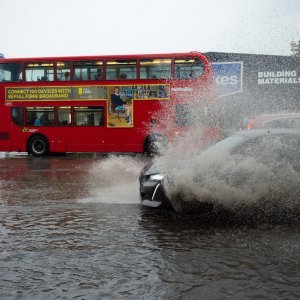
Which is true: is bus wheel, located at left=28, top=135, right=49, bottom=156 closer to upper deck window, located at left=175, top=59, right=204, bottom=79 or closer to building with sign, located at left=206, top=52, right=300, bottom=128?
upper deck window, located at left=175, top=59, right=204, bottom=79

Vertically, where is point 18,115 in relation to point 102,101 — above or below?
below

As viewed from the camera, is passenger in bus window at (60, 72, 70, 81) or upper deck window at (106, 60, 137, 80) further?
passenger in bus window at (60, 72, 70, 81)

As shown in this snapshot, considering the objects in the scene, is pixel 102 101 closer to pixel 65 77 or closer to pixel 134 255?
pixel 65 77

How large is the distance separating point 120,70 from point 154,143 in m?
3.17

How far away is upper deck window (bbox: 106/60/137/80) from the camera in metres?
17.3

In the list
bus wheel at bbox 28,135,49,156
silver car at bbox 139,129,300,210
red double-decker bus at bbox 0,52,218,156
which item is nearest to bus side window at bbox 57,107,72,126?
red double-decker bus at bbox 0,52,218,156

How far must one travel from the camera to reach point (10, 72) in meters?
18.0

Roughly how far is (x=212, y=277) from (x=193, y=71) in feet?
44.7

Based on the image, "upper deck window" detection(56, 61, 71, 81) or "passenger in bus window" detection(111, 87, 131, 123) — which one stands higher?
"upper deck window" detection(56, 61, 71, 81)

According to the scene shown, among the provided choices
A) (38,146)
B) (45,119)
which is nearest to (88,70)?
(45,119)

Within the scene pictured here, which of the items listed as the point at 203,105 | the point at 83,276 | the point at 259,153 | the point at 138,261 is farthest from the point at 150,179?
the point at 203,105

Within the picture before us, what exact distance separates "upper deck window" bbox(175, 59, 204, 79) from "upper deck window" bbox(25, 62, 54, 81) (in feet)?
16.6

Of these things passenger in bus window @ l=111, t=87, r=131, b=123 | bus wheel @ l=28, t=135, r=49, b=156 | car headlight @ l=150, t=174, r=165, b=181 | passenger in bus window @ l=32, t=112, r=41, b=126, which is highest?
passenger in bus window @ l=111, t=87, r=131, b=123

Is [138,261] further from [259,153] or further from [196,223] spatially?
[259,153]
